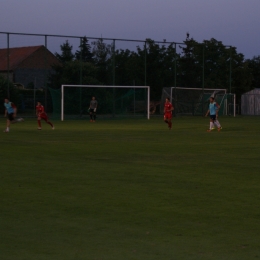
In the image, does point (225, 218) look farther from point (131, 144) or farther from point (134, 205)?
point (131, 144)

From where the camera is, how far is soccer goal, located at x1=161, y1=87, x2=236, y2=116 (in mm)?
56406

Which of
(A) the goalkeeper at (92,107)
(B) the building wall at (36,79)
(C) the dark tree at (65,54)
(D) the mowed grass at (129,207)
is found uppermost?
(C) the dark tree at (65,54)

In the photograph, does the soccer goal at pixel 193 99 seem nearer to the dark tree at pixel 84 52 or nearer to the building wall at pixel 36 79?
the dark tree at pixel 84 52

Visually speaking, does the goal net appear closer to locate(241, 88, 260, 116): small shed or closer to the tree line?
the tree line

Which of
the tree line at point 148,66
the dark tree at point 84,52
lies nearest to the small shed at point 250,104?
the tree line at point 148,66

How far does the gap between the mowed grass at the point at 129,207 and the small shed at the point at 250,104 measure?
57.9m

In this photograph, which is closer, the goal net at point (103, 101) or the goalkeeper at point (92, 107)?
the goalkeeper at point (92, 107)

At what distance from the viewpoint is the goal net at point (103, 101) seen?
48.8m

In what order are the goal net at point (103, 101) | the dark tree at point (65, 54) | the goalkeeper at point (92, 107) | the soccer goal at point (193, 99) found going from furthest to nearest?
the soccer goal at point (193, 99), the dark tree at point (65, 54), the goal net at point (103, 101), the goalkeeper at point (92, 107)

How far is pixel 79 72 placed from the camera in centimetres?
5209

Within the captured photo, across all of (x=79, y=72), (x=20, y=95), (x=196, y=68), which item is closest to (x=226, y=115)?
(x=196, y=68)

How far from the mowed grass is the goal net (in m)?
31.1

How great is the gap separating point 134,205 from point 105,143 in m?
13.5

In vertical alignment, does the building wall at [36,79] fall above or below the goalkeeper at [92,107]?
above
